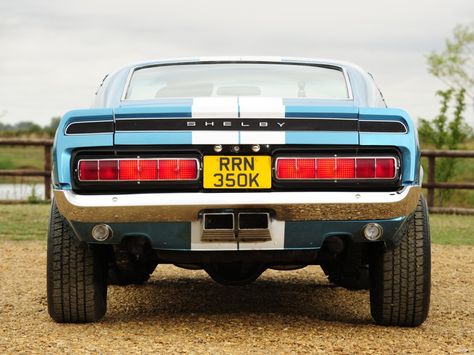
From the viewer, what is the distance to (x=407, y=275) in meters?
4.53

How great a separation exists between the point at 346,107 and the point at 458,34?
30.0m

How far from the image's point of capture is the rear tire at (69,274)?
4574 mm

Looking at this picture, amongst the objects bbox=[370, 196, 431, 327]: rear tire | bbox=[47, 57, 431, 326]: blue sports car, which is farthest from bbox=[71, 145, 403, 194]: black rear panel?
bbox=[370, 196, 431, 327]: rear tire

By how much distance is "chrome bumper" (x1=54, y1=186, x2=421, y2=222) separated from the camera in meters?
4.08

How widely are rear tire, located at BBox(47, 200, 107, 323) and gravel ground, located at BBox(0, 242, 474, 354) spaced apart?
0.32ft

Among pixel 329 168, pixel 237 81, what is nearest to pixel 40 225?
pixel 237 81

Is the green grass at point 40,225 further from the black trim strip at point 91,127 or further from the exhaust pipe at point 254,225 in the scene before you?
the exhaust pipe at point 254,225

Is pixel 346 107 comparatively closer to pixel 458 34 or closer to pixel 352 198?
pixel 352 198

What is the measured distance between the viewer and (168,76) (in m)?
5.06

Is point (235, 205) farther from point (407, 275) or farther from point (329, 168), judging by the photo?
point (407, 275)

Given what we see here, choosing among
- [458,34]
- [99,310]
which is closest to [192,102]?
[99,310]

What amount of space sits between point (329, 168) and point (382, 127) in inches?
12.0

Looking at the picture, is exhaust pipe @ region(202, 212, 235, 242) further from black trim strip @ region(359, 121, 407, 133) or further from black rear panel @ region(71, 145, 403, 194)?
black trim strip @ region(359, 121, 407, 133)

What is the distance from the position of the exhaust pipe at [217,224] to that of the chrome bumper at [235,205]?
0.05 meters
